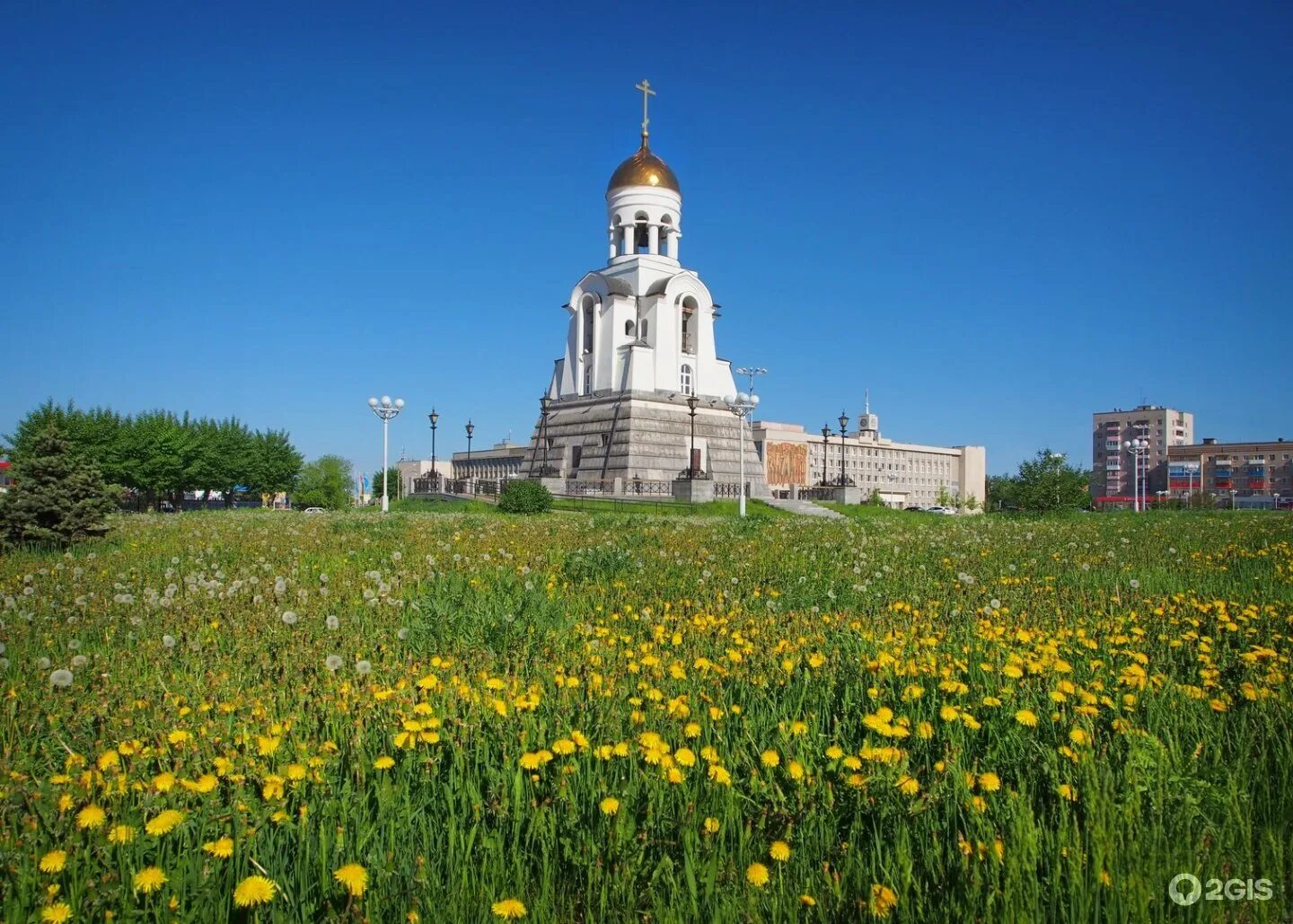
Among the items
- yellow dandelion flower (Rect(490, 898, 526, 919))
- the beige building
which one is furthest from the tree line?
yellow dandelion flower (Rect(490, 898, 526, 919))

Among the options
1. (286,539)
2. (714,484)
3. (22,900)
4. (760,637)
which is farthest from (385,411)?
(22,900)

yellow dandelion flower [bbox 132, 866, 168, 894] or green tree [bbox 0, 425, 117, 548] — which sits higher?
green tree [bbox 0, 425, 117, 548]

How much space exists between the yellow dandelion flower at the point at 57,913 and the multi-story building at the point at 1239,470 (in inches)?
5841

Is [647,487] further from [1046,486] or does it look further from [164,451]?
[164,451]

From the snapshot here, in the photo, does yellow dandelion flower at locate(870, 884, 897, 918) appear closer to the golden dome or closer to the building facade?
the building facade

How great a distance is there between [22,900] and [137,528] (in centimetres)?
1559

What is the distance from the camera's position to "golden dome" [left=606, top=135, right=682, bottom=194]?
54.9 m

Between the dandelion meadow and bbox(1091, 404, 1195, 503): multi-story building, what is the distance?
522 feet

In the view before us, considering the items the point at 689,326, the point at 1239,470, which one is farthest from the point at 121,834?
the point at 1239,470

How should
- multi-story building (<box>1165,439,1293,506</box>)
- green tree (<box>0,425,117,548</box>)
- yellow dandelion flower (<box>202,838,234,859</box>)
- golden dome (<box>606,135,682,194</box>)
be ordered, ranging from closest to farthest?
yellow dandelion flower (<box>202,838,234,859</box>), green tree (<box>0,425,117,548</box>), golden dome (<box>606,135,682,194</box>), multi-story building (<box>1165,439,1293,506</box>)

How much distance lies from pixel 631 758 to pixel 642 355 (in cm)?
5023

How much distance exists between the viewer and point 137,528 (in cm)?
1582

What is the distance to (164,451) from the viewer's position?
2265 inches

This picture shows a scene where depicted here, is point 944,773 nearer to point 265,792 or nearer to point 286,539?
point 265,792
